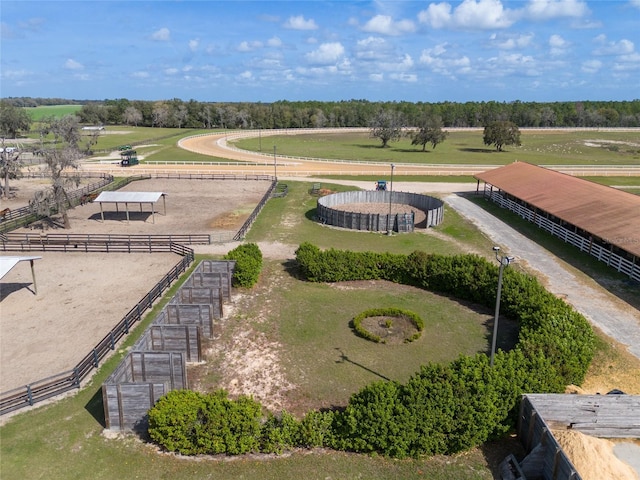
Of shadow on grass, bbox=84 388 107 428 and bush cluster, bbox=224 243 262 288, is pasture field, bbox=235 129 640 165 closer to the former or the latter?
bush cluster, bbox=224 243 262 288

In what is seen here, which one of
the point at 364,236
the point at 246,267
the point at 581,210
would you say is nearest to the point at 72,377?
the point at 246,267

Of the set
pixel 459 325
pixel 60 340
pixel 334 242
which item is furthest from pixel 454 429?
pixel 334 242

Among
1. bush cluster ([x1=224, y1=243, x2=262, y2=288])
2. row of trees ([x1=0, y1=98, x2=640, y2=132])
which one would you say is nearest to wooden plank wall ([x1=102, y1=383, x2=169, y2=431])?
bush cluster ([x1=224, y1=243, x2=262, y2=288])

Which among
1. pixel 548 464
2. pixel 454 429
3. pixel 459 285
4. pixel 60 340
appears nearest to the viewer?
pixel 548 464

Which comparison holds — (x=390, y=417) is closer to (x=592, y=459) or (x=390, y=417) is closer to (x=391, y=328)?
(x=592, y=459)

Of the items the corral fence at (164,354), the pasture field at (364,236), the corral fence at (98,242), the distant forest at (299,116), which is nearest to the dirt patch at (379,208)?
the pasture field at (364,236)

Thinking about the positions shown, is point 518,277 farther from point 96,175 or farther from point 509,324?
point 96,175

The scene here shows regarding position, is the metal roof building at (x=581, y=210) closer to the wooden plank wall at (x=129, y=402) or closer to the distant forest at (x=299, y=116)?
the wooden plank wall at (x=129, y=402)
